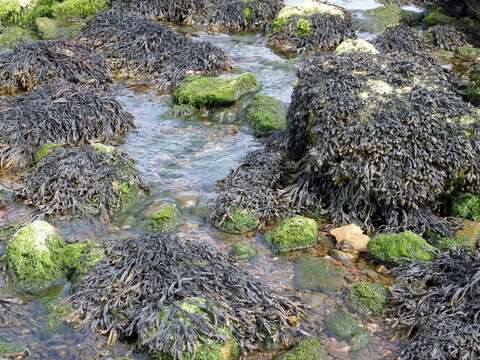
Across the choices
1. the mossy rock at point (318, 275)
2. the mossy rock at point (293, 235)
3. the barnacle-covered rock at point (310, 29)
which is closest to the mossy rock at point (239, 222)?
the mossy rock at point (293, 235)

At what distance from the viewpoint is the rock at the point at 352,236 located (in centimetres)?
706

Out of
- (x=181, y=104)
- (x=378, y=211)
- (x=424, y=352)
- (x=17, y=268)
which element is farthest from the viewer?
(x=181, y=104)

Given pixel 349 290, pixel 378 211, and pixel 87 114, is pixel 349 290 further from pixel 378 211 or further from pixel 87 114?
pixel 87 114

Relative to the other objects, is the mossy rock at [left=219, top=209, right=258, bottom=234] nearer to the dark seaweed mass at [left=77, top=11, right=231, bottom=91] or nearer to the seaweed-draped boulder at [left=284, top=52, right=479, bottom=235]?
the seaweed-draped boulder at [left=284, top=52, right=479, bottom=235]

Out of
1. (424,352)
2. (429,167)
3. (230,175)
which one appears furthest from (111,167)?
(424,352)

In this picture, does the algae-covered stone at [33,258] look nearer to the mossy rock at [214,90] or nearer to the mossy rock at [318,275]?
the mossy rock at [318,275]

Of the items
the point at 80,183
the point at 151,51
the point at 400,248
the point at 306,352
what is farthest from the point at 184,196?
the point at 151,51

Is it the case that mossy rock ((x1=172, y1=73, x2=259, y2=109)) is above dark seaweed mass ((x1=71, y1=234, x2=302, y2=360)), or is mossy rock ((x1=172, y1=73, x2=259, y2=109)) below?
above

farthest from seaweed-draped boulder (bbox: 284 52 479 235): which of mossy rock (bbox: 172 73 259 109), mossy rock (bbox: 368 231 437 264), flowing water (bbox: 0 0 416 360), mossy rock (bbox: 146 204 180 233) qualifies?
mossy rock (bbox: 172 73 259 109)

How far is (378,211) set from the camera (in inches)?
299

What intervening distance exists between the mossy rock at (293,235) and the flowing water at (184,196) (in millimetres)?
126

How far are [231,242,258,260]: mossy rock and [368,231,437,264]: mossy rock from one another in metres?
1.30

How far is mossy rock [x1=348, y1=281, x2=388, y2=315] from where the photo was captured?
6121 mm

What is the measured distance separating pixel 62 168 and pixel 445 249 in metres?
4.93
